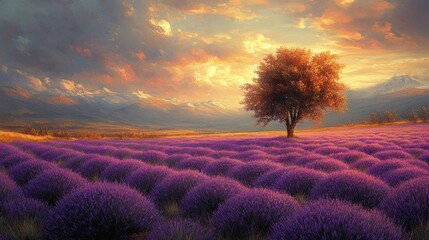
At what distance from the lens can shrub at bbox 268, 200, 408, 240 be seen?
3191 millimetres

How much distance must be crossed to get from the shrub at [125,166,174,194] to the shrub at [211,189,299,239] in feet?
13.6

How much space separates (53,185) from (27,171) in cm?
348

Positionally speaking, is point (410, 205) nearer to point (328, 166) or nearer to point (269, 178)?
point (269, 178)

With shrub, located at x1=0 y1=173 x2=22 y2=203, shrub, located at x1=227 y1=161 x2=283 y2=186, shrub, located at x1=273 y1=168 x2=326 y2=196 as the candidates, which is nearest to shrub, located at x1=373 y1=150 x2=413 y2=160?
shrub, located at x1=227 y1=161 x2=283 y2=186

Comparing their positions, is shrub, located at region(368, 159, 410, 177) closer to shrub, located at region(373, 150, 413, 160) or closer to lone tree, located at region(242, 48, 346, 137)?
shrub, located at region(373, 150, 413, 160)

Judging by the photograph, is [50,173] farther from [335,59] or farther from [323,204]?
[335,59]

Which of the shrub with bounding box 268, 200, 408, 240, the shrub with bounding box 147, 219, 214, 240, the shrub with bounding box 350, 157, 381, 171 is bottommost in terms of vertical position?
the shrub with bounding box 350, 157, 381, 171

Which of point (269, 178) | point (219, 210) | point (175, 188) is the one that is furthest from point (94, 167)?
point (219, 210)

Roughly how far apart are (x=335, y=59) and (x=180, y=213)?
1207 inches

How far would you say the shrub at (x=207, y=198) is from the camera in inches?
234

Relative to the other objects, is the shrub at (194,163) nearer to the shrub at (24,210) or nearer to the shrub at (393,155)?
the shrub at (393,155)

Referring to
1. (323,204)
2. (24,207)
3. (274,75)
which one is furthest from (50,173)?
(274,75)

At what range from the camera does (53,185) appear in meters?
7.48

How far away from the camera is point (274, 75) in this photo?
31766 mm
